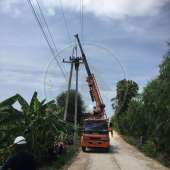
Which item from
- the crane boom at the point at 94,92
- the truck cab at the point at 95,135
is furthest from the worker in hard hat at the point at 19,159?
the crane boom at the point at 94,92

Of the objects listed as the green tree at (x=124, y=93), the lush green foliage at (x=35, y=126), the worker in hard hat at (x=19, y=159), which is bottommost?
the worker in hard hat at (x=19, y=159)

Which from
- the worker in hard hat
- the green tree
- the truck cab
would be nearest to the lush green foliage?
the truck cab

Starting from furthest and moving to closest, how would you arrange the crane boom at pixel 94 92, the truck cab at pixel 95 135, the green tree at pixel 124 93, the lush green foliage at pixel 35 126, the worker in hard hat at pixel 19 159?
1. the green tree at pixel 124 93
2. the crane boom at pixel 94 92
3. the truck cab at pixel 95 135
4. the lush green foliage at pixel 35 126
5. the worker in hard hat at pixel 19 159

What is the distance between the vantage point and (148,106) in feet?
110

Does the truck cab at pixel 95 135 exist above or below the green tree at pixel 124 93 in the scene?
below

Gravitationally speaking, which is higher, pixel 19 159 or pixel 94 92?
pixel 94 92

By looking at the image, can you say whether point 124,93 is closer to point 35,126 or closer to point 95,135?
point 95,135

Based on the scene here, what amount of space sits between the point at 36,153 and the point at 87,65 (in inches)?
1052

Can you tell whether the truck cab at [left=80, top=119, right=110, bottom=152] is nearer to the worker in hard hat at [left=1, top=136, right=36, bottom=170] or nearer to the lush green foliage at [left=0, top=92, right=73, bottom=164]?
the lush green foliage at [left=0, top=92, right=73, bottom=164]

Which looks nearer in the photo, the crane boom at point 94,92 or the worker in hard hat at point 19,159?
the worker in hard hat at point 19,159

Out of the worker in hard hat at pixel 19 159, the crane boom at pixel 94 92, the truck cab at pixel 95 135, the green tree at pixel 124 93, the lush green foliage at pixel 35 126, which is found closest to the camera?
the worker in hard hat at pixel 19 159

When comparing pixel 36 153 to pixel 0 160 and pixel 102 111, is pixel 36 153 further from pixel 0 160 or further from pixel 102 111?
pixel 102 111

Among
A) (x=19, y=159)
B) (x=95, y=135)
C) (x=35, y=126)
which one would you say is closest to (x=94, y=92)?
(x=95, y=135)

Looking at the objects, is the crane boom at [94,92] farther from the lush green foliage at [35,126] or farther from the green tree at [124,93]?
the green tree at [124,93]
